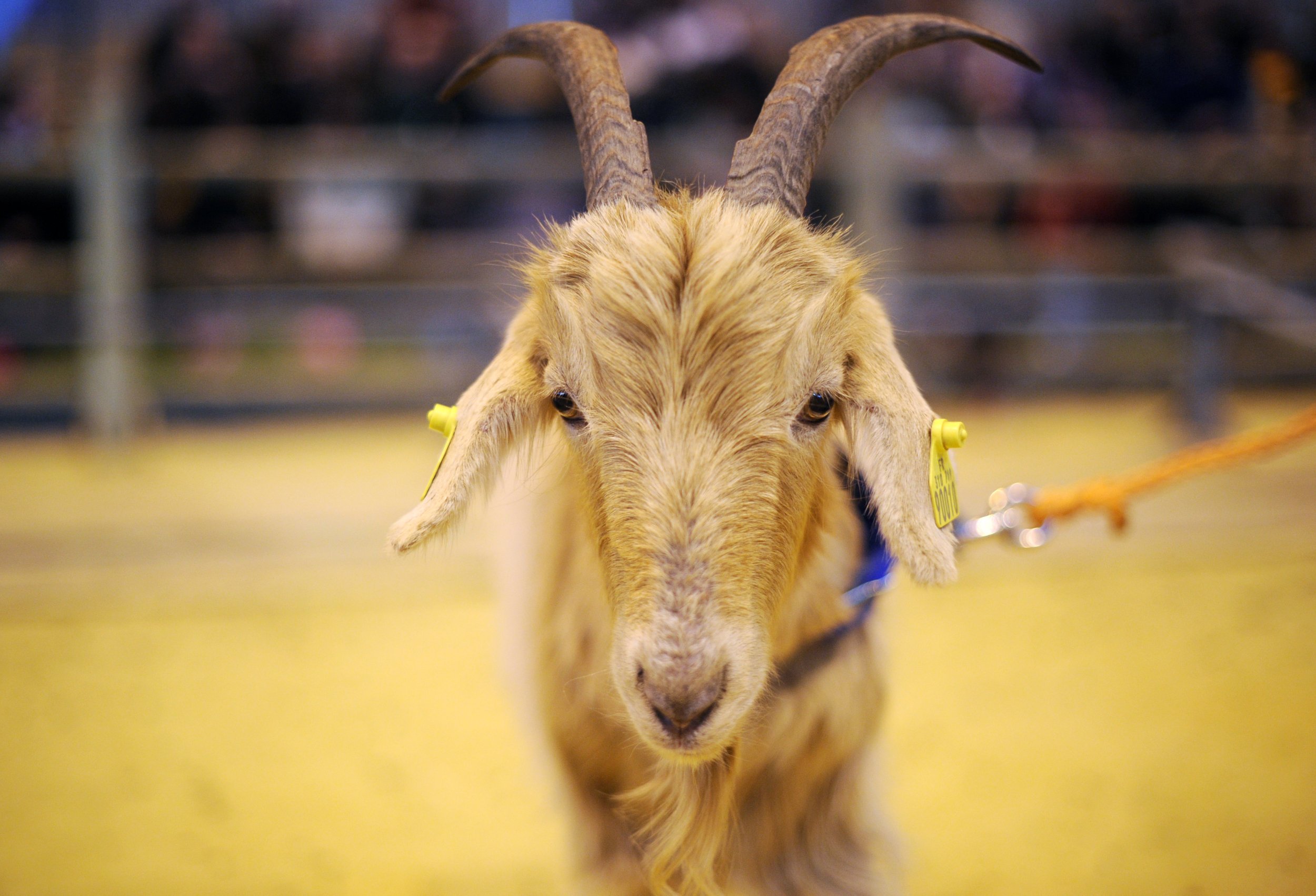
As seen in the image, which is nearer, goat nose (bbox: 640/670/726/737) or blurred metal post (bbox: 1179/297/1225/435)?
goat nose (bbox: 640/670/726/737)

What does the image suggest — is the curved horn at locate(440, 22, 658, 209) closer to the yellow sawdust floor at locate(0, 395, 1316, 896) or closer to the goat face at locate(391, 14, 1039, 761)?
the goat face at locate(391, 14, 1039, 761)

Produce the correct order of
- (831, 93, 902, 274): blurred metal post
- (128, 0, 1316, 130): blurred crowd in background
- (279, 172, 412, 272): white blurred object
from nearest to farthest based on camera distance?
(128, 0, 1316, 130): blurred crowd in background, (831, 93, 902, 274): blurred metal post, (279, 172, 412, 272): white blurred object

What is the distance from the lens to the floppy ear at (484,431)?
1.51 meters

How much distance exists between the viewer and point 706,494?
136 centimetres

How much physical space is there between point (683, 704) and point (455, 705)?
2.17 metres

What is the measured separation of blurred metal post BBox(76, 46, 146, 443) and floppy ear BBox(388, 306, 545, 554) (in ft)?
17.2

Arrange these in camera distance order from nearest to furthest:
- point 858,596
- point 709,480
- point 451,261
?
point 709,480, point 858,596, point 451,261

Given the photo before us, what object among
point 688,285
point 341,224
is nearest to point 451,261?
point 341,224

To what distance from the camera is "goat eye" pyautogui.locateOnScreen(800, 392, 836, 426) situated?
1.49m

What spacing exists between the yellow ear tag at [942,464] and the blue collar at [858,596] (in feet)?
0.83

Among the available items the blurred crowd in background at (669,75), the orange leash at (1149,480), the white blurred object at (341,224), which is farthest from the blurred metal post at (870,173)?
the orange leash at (1149,480)

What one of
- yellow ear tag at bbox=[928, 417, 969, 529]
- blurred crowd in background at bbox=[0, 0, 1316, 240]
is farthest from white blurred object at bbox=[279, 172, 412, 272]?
yellow ear tag at bbox=[928, 417, 969, 529]

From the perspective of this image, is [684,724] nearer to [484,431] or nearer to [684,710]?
[684,710]

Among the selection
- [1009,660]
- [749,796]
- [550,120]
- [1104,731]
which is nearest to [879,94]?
[550,120]
